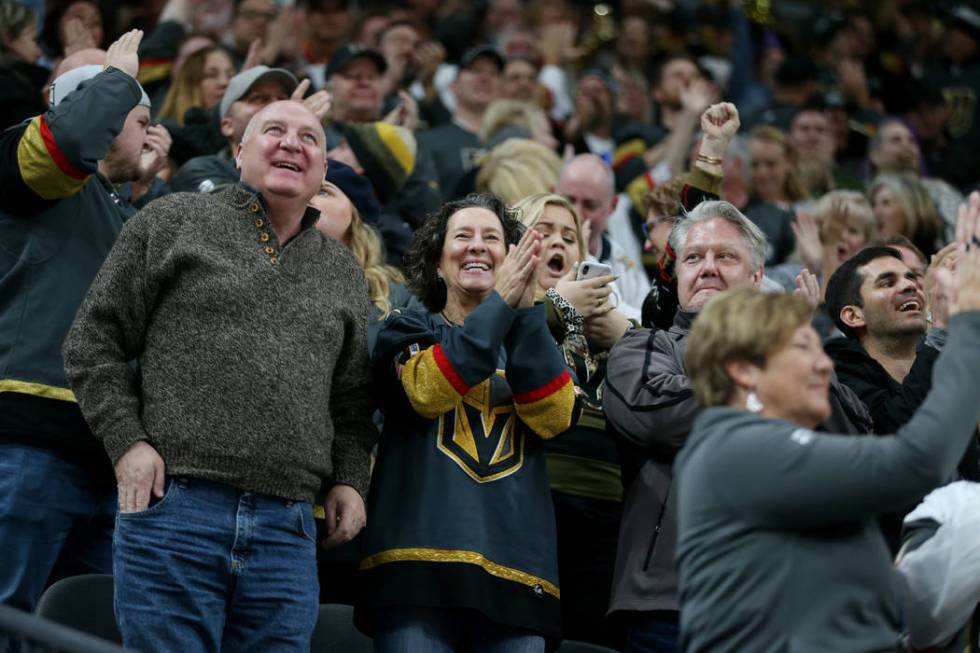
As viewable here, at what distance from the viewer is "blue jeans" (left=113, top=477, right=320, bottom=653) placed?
3.57 metres

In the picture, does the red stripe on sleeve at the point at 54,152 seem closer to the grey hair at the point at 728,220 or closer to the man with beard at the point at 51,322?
the man with beard at the point at 51,322

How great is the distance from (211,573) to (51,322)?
0.97 meters

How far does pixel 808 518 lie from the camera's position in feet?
9.42

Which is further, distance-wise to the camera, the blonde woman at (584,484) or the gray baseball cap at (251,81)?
the gray baseball cap at (251,81)

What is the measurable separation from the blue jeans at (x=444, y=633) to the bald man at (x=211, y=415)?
22 cm

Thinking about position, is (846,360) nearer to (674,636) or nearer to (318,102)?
(674,636)

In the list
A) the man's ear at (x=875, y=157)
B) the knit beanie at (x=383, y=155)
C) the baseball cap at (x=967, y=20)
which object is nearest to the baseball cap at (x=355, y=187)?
the knit beanie at (x=383, y=155)

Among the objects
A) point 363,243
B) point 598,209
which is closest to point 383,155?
point 598,209

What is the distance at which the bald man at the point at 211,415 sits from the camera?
3598 millimetres

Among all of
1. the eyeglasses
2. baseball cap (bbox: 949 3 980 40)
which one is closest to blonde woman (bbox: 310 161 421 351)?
the eyeglasses

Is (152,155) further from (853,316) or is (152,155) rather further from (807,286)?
(853,316)

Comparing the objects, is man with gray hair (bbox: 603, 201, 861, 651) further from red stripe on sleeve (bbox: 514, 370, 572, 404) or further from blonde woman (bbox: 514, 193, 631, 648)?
blonde woman (bbox: 514, 193, 631, 648)

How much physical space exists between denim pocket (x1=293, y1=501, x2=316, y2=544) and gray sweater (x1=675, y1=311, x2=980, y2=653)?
3.81ft

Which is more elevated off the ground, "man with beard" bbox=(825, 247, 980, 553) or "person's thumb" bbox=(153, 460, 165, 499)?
"man with beard" bbox=(825, 247, 980, 553)
